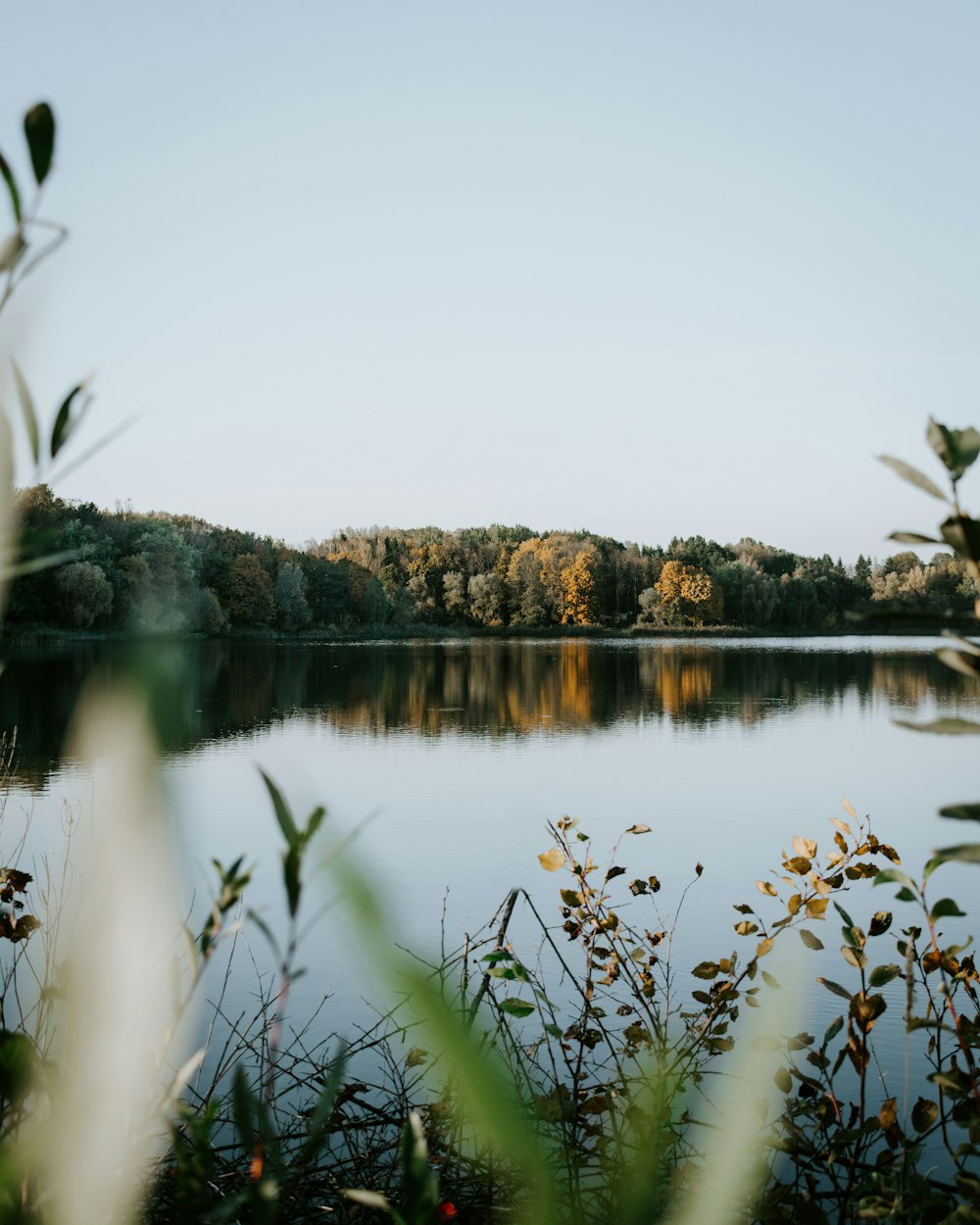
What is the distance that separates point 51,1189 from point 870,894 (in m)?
8.35

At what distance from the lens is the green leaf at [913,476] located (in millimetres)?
997

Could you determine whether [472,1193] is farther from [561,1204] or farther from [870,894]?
[870,894]

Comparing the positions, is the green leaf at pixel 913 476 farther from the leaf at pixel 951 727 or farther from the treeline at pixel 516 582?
the treeline at pixel 516 582

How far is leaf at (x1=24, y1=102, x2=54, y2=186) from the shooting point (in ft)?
2.18

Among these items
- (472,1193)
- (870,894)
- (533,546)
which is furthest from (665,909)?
(533,546)

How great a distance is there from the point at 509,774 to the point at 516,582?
74178 mm

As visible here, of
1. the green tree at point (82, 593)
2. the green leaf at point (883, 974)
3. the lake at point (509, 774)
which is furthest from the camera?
the green tree at point (82, 593)

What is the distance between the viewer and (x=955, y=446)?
100cm

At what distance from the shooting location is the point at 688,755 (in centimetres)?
1688

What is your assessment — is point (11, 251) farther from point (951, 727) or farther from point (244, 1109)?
point (951, 727)

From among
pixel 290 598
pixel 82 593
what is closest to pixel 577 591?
pixel 290 598

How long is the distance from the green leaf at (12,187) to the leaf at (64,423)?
0.11 m

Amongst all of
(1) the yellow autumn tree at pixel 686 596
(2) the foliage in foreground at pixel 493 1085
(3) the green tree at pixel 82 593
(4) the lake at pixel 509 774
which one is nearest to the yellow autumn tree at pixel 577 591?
(1) the yellow autumn tree at pixel 686 596

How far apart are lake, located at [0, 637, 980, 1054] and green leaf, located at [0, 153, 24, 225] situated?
15.3 inches
